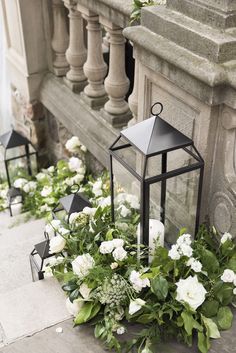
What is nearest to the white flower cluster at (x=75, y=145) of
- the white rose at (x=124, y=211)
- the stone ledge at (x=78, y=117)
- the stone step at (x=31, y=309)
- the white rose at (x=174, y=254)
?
the stone ledge at (x=78, y=117)

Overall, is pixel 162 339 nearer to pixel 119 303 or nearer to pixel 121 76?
pixel 119 303

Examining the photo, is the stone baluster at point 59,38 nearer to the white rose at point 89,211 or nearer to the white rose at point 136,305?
the white rose at point 89,211

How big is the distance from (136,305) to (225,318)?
36 centimetres

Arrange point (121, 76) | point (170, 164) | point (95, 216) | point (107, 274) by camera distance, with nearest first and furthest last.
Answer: point (107, 274) < point (170, 164) < point (95, 216) < point (121, 76)

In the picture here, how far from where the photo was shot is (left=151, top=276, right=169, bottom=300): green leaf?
1.85 m

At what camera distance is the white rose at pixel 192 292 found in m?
1.79

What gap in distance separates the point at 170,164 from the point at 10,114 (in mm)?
2842

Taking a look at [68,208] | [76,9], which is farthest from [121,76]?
[68,208]

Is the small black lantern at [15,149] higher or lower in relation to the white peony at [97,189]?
lower

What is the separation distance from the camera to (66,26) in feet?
12.0

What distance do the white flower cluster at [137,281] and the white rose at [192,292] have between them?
14 centimetres

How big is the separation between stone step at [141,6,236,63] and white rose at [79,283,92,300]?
3.40 ft

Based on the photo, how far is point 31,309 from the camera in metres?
2.08

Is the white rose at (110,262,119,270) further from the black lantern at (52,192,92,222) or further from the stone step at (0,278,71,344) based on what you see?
the black lantern at (52,192,92,222)
